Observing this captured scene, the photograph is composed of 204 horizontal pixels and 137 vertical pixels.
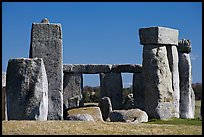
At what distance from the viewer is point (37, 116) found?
1614 centimetres

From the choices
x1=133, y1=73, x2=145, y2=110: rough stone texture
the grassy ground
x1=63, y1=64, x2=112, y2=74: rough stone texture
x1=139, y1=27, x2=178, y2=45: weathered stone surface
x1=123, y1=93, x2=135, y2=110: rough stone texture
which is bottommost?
the grassy ground

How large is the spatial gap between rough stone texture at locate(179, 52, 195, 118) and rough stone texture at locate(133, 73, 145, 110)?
2.49m

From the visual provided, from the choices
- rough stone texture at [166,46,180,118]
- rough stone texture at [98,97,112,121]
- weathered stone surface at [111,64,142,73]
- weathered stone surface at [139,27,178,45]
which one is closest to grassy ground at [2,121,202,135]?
weathered stone surface at [139,27,178,45]

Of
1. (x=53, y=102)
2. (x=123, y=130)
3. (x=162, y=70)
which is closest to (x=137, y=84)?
(x=162, y=70)

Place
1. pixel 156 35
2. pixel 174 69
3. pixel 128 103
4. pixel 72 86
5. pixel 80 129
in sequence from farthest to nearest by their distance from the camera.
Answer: pixel 72 86 < pixel 128 103 < pixel 174 69 < pixel 156 35 < pixel 80 129

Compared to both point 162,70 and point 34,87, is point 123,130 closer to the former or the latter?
point 34,87

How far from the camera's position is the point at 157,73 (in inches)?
846

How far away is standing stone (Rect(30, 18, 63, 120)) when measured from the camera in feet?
60.8

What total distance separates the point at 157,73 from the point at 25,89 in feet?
23.1

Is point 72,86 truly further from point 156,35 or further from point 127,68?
point 156,35

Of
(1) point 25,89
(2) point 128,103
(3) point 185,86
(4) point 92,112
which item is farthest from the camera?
(2) point 128,103

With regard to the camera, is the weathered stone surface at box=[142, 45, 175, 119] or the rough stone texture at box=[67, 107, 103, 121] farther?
the weathered stone surface at box=[142, 45, 175, 119]

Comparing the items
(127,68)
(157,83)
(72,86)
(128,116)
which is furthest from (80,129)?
(127,68)

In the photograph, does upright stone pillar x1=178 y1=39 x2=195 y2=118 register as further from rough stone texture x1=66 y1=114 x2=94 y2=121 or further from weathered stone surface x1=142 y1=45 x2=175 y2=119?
rough stone texture x1=66 y1=114 x2=94 y2=121
